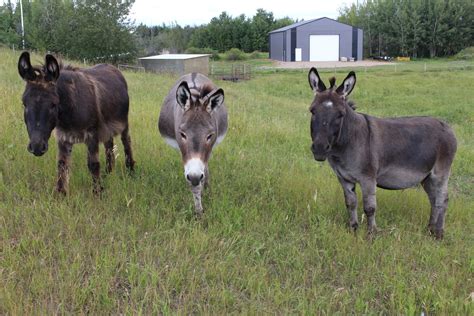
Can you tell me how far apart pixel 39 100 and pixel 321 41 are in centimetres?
5911

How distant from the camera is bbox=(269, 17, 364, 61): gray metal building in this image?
59.5 meters

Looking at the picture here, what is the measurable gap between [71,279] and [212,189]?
255 centimetres

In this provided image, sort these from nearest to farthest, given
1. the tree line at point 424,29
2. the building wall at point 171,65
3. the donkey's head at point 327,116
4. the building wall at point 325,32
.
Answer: the donkey's head at point 327,116 < the building wall at point 171,65 < the building wall at point 325,32 < the tree line at point 424,29

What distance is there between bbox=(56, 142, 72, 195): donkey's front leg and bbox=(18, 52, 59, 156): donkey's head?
65 cm

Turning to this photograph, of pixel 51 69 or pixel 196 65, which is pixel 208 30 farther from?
pixel 51 69

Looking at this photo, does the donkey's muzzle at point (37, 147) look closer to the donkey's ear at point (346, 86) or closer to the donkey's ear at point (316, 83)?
the donkey's ear at point (316, 83)

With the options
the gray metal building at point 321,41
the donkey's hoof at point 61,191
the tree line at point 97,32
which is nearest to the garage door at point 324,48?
the gray metal building at point 321,41

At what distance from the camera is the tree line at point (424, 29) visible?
66.9m

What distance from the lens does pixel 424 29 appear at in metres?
67.4

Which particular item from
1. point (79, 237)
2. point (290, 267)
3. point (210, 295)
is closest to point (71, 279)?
point (79, 237)

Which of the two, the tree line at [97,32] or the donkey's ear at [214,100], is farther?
the tree line at [97,32]

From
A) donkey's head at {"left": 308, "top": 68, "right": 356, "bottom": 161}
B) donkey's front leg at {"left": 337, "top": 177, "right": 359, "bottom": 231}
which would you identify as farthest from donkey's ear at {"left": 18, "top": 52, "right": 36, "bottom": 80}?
donkey's front leg at {"left": 337, "top": 177, "right": 359, "bottom": 231}

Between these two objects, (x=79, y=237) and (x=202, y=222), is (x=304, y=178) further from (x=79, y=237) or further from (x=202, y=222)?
(x=79, y=237)

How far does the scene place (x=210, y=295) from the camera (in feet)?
12.1
